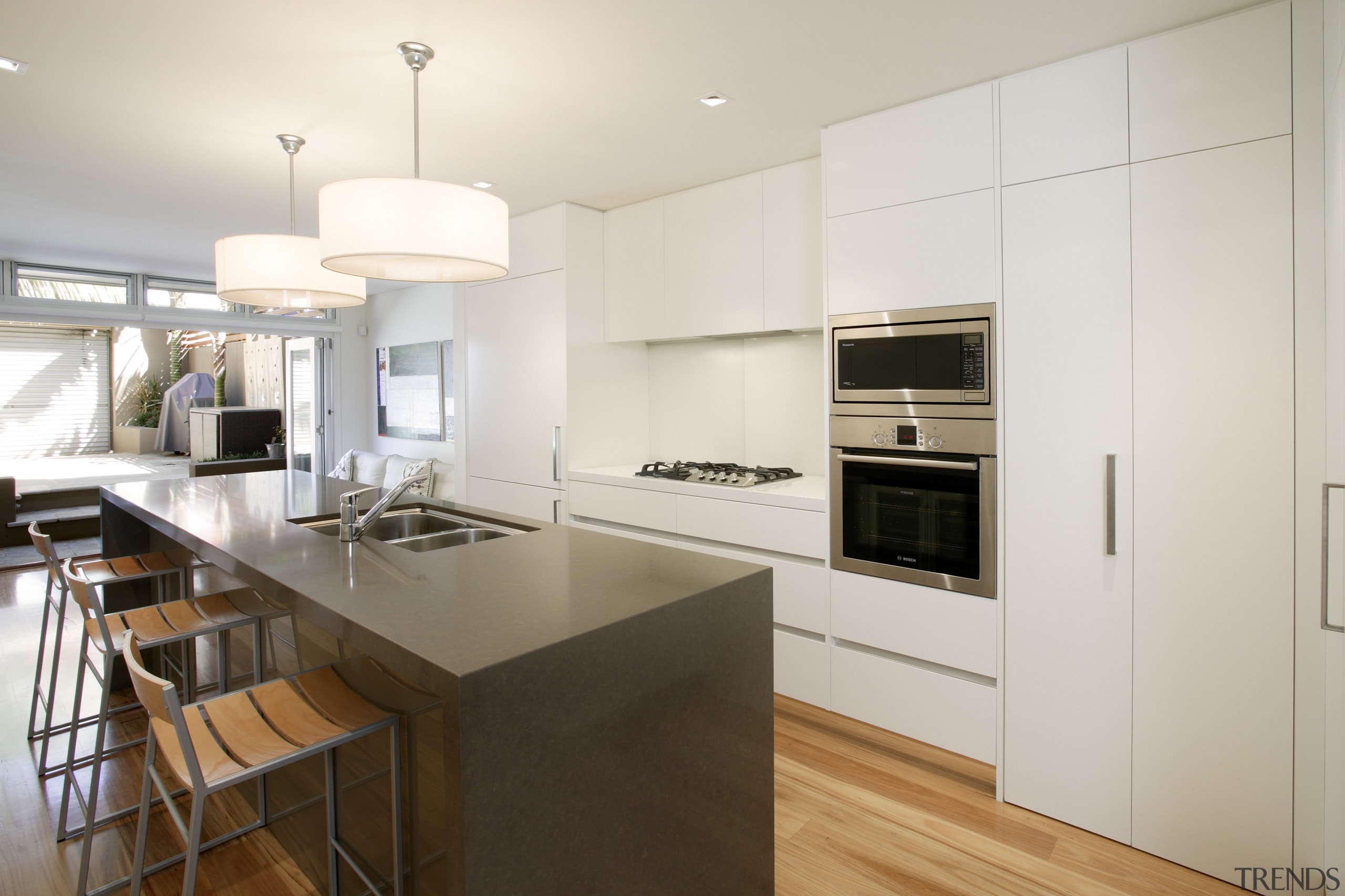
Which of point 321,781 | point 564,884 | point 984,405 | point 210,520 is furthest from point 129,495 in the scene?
point 984,405

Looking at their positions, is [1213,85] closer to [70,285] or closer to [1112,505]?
[1112,505]

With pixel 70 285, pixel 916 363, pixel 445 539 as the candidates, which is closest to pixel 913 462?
pixel 916 363

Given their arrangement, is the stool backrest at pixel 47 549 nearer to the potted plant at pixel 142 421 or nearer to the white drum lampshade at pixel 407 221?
the white drum lampshade at pixel 407 221

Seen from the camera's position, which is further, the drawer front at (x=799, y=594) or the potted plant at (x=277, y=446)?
the potted plant at (x=277, y=446)

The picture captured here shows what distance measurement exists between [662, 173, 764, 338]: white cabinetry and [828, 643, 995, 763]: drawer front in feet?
5.20

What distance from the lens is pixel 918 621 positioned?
2.53 m

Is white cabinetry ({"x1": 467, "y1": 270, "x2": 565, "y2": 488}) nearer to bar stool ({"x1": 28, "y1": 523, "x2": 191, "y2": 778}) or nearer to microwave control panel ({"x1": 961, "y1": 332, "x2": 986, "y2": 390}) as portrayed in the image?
bar stool ({"x1": 28, "y1": 523, "x2": 191, "y2": 778})

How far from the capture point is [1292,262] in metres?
1.78

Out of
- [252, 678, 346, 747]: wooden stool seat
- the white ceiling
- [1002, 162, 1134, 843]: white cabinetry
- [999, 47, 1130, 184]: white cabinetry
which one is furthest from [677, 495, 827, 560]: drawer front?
[252, 678, 346, 747]: wooden stool seat

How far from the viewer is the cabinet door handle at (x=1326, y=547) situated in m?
1.44

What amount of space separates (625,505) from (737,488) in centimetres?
70

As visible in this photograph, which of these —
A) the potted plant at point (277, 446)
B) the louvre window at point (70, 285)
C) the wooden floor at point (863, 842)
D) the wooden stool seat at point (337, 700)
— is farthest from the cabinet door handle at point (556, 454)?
the potted plant at point (277, 446)

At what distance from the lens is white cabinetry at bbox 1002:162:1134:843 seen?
2.06m

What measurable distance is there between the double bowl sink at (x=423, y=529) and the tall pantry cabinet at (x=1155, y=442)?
1.73 metres
